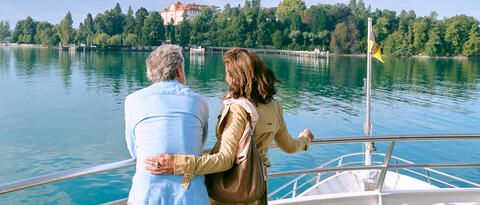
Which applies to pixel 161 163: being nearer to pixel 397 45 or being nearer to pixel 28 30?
pixel 397 45

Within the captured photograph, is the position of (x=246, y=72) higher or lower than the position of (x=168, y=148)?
higher

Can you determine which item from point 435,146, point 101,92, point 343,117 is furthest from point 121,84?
point 435,146

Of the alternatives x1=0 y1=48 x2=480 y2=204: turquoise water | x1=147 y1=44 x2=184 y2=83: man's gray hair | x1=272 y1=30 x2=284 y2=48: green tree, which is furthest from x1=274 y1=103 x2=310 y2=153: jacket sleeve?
x1=272 y1=30 x2=284 y2=48: green tree

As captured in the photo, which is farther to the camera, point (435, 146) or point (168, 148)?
point (435, 146)

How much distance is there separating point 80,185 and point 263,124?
13653 millimetres

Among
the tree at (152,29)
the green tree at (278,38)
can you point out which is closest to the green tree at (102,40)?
the tree at (152,29)

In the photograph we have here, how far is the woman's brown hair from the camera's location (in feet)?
6.36

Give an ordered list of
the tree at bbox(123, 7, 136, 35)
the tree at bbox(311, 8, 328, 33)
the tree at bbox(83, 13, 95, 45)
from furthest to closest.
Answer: the tree at bbox(123, 7, 136, 35), the tree at bbox(83, 13, 95, 45), the tree at bbox(311, 8, 328, 33)

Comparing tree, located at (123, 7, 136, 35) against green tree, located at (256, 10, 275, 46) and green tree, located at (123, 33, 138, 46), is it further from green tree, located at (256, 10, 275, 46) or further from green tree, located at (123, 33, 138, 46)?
green tree, located at (256, 10, 275, 46)

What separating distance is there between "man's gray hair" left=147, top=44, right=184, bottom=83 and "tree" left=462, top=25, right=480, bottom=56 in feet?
354

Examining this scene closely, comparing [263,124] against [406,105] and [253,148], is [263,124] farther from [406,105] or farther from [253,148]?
[406,105]

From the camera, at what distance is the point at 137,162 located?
1.87 meters

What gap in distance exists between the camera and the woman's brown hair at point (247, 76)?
194cm

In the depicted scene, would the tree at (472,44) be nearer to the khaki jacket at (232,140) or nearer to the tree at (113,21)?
the tree at (113,21)
